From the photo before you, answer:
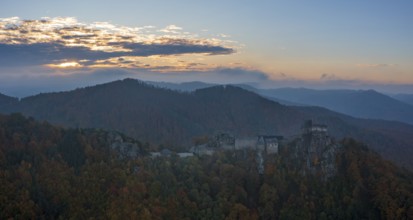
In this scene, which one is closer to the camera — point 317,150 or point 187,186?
point 187,186

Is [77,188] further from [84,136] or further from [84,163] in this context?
[84,136]

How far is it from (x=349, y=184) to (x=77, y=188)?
4316 cm

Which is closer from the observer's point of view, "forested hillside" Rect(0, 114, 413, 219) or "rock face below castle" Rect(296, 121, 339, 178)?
"forested hillside" Rect(0, 114, 413, 219)

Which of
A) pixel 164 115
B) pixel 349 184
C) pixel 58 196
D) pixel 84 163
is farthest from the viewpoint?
pixel 164 115

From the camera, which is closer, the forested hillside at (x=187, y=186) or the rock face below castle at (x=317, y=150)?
the forested hillside at (x=187, y=186)

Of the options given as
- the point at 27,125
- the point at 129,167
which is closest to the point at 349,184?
the point at 129,167

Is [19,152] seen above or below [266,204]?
above

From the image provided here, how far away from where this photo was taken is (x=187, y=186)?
76.0 metres

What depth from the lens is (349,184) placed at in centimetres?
7500

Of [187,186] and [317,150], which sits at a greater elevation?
[317,150]

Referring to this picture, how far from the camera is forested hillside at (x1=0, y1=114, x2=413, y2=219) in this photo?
6794 centimetres

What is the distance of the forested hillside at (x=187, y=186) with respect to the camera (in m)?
67.9

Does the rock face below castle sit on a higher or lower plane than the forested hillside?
higher

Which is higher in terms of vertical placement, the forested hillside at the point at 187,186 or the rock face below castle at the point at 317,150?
the rock face below castle at the point at 317,150
